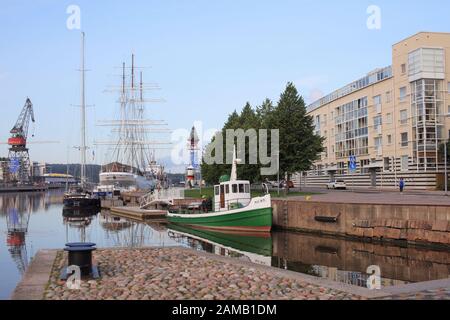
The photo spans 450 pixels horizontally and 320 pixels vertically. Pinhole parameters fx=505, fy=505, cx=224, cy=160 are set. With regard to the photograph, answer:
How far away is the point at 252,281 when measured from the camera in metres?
14.0

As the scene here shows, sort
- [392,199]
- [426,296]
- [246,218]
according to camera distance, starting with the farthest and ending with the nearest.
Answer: [392,199]
[246,218]
[426,296]

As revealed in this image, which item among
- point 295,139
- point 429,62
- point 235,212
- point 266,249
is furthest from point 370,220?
point 429,62

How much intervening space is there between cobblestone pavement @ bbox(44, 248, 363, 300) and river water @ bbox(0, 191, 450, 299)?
146 inches

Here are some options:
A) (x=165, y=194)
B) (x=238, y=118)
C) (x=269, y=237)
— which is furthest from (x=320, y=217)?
(x=238, y=118)

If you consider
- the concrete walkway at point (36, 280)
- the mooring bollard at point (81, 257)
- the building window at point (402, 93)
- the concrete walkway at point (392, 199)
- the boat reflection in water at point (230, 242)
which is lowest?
the boat reflection in water at point (230, 242)

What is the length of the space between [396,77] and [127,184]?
57.4 meters

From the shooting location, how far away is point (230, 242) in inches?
1356

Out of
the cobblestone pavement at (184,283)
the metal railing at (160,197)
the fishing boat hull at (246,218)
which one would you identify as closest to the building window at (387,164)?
the metal railing at (160,197)

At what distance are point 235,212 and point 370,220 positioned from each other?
11.1 meters

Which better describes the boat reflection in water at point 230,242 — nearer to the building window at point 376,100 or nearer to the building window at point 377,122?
the building window at point 377,122

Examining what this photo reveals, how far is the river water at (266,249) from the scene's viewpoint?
20.8 meters

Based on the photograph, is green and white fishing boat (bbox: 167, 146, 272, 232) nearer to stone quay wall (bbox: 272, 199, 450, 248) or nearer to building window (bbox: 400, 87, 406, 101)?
stone quay wall (bbox: 272, 199, 450, 248)

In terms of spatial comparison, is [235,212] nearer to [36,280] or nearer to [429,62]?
[36,280]

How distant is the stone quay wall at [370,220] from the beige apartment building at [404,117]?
84.5ft
